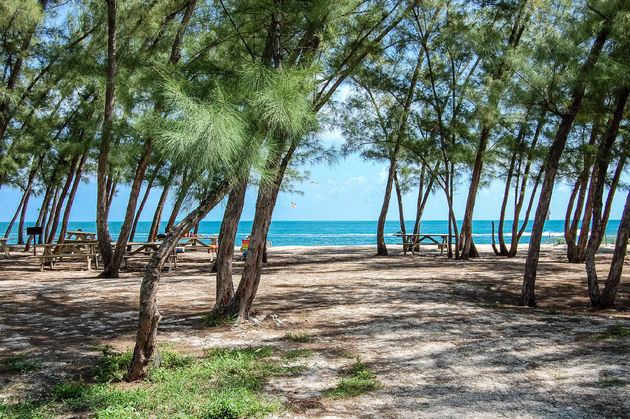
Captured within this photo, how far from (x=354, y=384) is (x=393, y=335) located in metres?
1.68

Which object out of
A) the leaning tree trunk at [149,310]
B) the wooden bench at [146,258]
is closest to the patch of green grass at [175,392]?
the leaning tree trunk at [149,310]

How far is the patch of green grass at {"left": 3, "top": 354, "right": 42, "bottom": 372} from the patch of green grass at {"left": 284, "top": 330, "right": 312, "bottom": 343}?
7.63ft

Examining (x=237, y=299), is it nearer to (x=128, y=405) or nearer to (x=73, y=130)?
(x=128, y=405)

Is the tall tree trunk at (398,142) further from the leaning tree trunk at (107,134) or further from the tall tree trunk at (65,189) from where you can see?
the tall tree trunk at (65,189)

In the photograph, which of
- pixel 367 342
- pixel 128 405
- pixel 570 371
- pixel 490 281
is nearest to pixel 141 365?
pixel 128 405

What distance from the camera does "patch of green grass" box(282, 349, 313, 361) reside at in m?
4.62

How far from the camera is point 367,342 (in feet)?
16.9

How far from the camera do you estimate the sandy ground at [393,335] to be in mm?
3557

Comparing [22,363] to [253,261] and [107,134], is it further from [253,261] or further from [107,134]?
[107,134]

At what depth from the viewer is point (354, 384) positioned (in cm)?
380

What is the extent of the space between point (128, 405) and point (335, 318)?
132 inches

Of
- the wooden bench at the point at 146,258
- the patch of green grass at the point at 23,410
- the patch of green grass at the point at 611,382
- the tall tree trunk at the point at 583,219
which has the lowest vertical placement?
the patch of green grass at the point at 23,410

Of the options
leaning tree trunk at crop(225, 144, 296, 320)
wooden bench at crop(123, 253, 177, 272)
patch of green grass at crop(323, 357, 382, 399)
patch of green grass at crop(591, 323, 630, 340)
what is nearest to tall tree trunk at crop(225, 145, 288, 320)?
leaning tree trunk at crop(225, 144, 296, 320)

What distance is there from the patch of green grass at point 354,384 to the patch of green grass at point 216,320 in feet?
6.89
